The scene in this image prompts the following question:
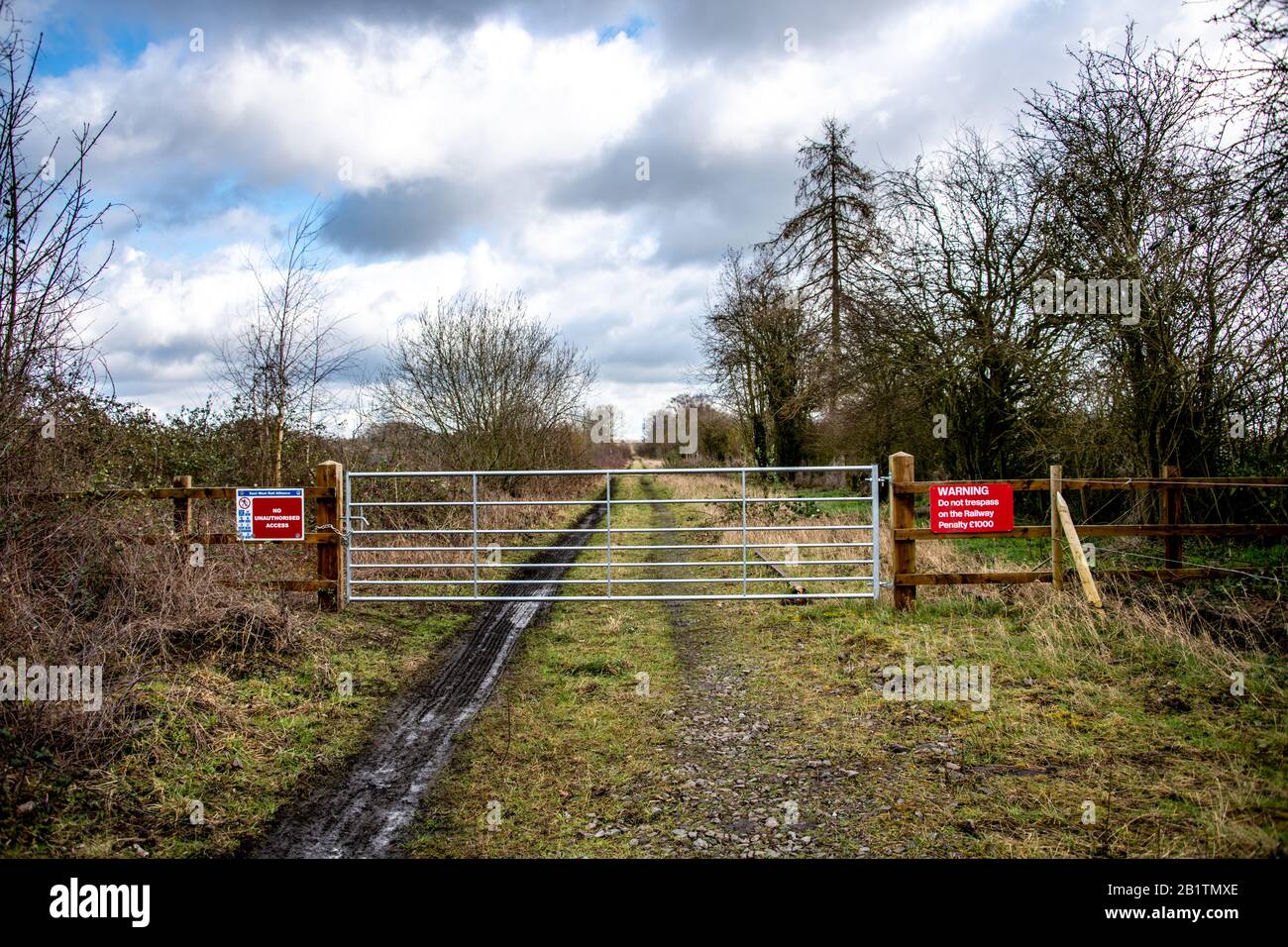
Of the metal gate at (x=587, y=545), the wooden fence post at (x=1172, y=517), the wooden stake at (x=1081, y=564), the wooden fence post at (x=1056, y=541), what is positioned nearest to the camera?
the wooden stake at (x=1081, y=564)

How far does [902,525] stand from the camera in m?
8.23

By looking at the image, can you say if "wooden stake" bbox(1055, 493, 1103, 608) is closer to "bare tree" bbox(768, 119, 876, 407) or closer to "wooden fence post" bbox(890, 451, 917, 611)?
"wooden fence post" bbox(890, 451, 917, 611)

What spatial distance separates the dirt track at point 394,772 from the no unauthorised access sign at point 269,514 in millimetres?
2460

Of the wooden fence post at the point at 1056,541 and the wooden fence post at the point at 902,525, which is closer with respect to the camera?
the wooden fence post at the point at 1056,541

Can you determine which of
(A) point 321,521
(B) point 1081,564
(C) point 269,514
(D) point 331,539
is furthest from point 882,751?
(C) point 269,514

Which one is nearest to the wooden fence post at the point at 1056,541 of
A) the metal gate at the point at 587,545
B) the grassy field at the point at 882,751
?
the grassy field at the point at 882,751

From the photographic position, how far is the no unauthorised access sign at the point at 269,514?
8289mm

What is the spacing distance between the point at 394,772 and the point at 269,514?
4862 millimetres

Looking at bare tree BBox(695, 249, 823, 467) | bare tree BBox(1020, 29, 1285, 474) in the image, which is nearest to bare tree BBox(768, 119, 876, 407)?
bare tree BBox(695, 249, 823, 467)

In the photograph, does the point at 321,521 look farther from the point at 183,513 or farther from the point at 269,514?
the point at 183,513

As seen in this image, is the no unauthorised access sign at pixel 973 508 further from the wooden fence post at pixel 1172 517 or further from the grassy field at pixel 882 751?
the wooden fence post at pixel 1172 517

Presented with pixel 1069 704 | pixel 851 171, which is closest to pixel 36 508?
pixel 1069 704

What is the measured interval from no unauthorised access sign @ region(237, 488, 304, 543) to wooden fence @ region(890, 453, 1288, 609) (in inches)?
267
